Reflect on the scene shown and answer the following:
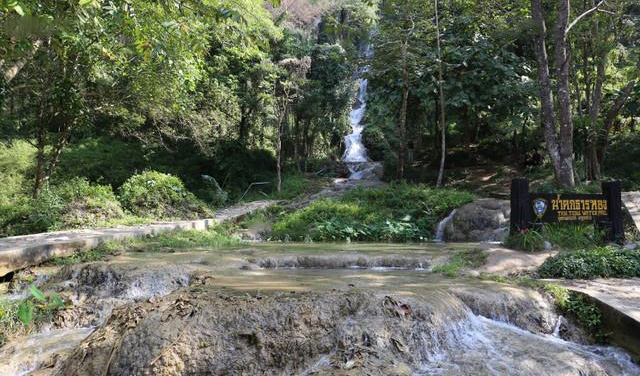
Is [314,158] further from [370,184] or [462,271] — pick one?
[462,271]

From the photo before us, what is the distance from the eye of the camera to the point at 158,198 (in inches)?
548

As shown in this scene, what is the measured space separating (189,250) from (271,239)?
408 centimetres

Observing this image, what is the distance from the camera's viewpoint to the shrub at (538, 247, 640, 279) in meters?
6.88

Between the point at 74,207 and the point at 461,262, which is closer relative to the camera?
the point at 461,262

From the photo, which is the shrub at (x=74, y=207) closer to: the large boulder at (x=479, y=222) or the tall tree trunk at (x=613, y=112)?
the large boulder at (x=479, y=222)

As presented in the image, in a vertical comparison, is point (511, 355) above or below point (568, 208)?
below

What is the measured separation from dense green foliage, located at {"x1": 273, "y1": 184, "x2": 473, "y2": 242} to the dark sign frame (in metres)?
4.05

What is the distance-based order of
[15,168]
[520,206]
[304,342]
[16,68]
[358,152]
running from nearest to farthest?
[304,342] < [16,68] < [520,206] < [15,168] < [358,152]

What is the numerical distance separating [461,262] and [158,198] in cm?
972

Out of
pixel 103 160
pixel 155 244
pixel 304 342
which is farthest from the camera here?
pixel 103 160

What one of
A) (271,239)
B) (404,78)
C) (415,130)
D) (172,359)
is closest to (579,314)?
(172,359)

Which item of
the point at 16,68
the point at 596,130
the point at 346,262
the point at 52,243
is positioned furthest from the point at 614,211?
the point at 16,68

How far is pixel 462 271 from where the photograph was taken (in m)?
7.32

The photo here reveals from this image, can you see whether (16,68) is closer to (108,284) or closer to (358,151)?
(108,284)
